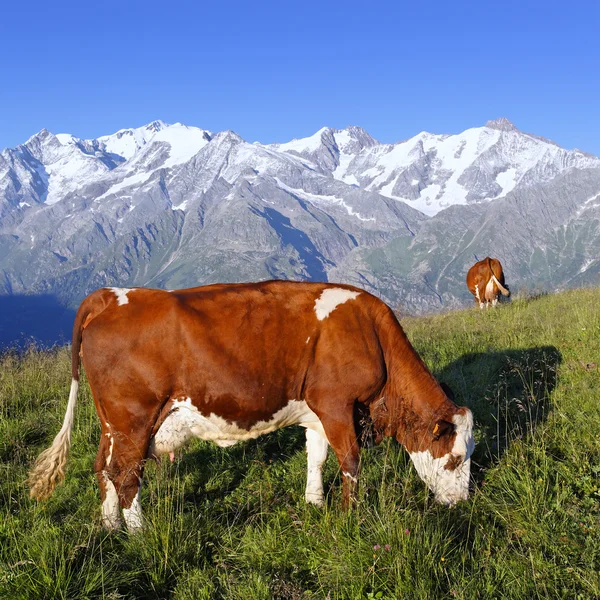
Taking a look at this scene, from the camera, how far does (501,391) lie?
823cm

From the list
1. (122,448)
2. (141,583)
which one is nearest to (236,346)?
(122,448)

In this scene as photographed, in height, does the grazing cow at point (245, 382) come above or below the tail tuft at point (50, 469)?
above

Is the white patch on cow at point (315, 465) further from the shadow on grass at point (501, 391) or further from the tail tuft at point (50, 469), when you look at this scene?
the tail tuft at point (50, 469)

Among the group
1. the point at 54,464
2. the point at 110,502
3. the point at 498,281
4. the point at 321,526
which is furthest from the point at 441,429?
the point at 498,281

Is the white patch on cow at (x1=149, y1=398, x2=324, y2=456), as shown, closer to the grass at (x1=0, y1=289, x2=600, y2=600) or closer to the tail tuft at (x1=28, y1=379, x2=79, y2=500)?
the grass at (x1=0, y1=289, x2=600, y2=600)

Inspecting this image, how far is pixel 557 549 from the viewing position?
425 centimetres

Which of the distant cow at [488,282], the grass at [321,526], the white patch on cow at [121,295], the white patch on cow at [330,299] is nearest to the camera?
the grass at [321,526]

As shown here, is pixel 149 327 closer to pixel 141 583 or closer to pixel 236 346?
pixel 236 346

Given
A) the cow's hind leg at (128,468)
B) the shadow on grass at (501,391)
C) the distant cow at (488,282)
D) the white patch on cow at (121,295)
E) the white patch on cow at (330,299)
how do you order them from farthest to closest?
the distant cow at (488,282) → the shadow on grass at (501,391) → the white patch on cow at (330,299) → the white patch on cow at (121,295) → the cow's hind leg at (128,468)

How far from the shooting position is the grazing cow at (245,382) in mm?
5500

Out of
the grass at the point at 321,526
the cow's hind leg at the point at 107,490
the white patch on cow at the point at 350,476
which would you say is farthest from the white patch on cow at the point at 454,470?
the cow's hind leg at the point at 107,490

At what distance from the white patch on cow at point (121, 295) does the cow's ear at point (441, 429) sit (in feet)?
11.6

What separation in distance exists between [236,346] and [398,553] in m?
2.51

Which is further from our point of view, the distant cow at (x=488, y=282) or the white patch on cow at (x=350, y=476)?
the distant cow at (x=488, y=282)
